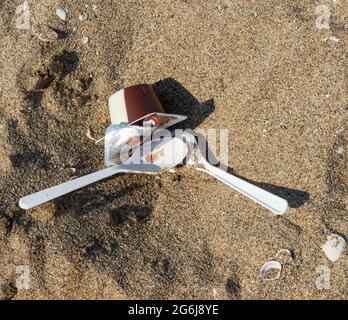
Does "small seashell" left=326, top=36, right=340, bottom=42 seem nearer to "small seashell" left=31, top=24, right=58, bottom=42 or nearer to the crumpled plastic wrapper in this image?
the crumpled plastic wrapper

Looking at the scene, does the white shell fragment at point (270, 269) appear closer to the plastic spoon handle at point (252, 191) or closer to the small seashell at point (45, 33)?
the plastic spoon handle at point (252, 191)

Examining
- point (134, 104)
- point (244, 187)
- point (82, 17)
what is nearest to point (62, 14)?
point (82, 17)

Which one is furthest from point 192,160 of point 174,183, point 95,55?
point 95,55

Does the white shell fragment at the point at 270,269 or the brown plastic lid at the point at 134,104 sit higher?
the brown plastic lid at the point at 134,104

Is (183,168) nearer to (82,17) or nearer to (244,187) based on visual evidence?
(244,187)

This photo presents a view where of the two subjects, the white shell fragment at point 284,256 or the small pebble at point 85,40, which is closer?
the white shell fragment at point 284,256

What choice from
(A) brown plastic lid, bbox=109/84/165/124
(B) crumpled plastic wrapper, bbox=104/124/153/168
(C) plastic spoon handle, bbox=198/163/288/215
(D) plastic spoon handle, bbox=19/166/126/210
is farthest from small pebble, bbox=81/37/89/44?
(C) plastic spoon handle, bbox=198/163/288/215

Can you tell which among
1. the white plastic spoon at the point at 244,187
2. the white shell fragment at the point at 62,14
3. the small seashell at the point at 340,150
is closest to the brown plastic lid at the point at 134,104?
the white plastic spoon at the point at 244,187
